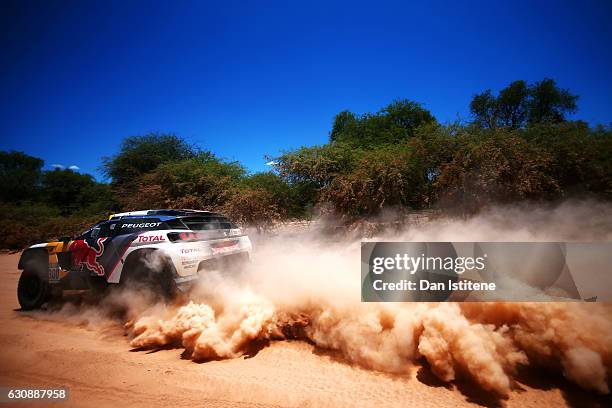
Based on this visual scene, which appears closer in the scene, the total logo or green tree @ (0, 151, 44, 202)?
the total logo

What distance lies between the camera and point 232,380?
11.2ft

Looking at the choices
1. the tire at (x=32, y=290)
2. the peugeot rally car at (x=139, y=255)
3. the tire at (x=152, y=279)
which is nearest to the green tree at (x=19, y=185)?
the tire at (x=32, y=290)

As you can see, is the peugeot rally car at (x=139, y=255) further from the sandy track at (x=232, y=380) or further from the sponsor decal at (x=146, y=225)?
the sandy track at (x=232, y=380)

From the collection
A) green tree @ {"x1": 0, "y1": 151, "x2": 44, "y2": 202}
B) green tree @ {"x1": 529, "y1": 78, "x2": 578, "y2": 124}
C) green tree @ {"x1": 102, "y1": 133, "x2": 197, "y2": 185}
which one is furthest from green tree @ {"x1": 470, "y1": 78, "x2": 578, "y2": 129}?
green tree @ {"x1": 0, "y1": 151, "x2": 44, "y2": 202}

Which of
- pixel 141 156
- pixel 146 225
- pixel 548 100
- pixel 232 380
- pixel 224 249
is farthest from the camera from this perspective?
pixel 548 100

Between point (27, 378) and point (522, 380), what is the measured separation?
Result: 18.1ft

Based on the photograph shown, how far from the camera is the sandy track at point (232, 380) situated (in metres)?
2.95

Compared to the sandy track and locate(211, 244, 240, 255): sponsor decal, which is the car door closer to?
the sandy track

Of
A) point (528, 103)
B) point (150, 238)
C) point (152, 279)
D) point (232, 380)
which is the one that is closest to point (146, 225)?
point (150, 238)

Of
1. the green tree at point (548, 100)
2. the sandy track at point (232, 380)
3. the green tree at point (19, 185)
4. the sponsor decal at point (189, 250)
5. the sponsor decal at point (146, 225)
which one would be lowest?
the sandy track at point (232, 380)

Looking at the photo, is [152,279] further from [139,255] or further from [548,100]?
[548,100]

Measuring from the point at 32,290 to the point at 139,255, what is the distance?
3207 millimetres

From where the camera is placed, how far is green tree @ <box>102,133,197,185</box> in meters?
18.7

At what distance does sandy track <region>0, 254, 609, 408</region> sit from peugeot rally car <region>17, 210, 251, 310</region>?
1059 millimetres
